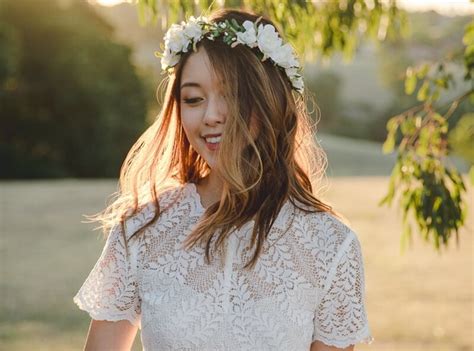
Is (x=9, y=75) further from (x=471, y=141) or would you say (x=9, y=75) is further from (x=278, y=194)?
(x=278, y=194)

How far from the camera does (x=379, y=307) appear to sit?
12656 millimetres

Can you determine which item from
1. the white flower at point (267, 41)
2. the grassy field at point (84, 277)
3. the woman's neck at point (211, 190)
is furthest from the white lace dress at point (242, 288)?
the grassy field at point (84, 277)

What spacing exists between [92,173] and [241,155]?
2922 cm

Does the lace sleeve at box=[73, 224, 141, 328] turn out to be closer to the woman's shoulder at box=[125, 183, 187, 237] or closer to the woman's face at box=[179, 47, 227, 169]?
the woman's shoulder at box=[125, 183, 187, 237]

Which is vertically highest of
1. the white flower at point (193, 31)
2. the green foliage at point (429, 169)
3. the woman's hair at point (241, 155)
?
the white flower at point (193, 31)

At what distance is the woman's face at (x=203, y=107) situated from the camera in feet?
7.25

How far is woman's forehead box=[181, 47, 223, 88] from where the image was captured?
2.21m

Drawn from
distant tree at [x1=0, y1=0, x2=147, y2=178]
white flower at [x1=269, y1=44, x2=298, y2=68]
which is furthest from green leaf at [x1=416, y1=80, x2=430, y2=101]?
distant tree at [x1=0, y1=0, x2=147, y2=178]

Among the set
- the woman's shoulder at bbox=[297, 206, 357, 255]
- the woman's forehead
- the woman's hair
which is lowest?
the woman's shoulder at bbox=[297, 206, 357, 255]

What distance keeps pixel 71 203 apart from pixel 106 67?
846cm

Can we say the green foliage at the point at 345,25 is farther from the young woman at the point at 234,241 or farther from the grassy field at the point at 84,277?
the grassy field at the point at 84,277

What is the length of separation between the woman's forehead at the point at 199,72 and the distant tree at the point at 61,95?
2704cm

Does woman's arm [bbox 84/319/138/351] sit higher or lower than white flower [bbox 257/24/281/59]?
lower

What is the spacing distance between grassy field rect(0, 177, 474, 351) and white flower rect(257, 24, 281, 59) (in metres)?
7.59
